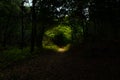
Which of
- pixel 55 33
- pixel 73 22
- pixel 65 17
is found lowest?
pixel 55 33

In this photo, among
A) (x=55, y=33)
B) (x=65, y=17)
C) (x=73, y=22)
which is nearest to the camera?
(x=65, y=17)

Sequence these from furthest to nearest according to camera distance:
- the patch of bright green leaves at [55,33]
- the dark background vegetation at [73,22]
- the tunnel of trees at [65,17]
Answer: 1. the patch of bright green leaves at [55,33]
2. the dark background vegetation at [73,22]
3. the tunnel of trees at [65,17]

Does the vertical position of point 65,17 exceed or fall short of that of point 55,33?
it exceeds it

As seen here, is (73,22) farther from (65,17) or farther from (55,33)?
(55,33)

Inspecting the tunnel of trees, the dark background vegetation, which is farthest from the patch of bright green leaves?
the dark background vegetation

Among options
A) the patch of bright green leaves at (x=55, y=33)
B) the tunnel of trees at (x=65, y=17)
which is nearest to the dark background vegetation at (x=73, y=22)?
the tunnel of trees at (x=65, y=17)

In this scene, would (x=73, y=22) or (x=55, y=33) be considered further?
(x=55, y=33)

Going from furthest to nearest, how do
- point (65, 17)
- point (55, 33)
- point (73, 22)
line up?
1. point (55, 33)
2. point (73, 22)
3. point (65, 17)

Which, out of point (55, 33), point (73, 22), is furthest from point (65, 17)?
point (55, 33)

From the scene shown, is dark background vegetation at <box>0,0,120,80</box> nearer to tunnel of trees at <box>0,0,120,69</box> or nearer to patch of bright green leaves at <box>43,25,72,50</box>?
tunnel of trees at <box>0,0,120,69</box>

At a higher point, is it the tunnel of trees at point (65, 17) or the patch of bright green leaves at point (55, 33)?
the tunnel of trees at point (65, 17)

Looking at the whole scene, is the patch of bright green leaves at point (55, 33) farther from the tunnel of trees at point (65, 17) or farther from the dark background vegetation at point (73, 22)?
the dark background vegetation at point (73, 22)

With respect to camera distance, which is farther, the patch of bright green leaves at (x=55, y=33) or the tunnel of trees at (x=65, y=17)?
the patch of bright green leaves at (x=55, y=33)

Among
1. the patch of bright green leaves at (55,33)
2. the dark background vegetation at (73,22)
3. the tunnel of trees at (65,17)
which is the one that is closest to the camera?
the tunnel of trees at (65,17)
